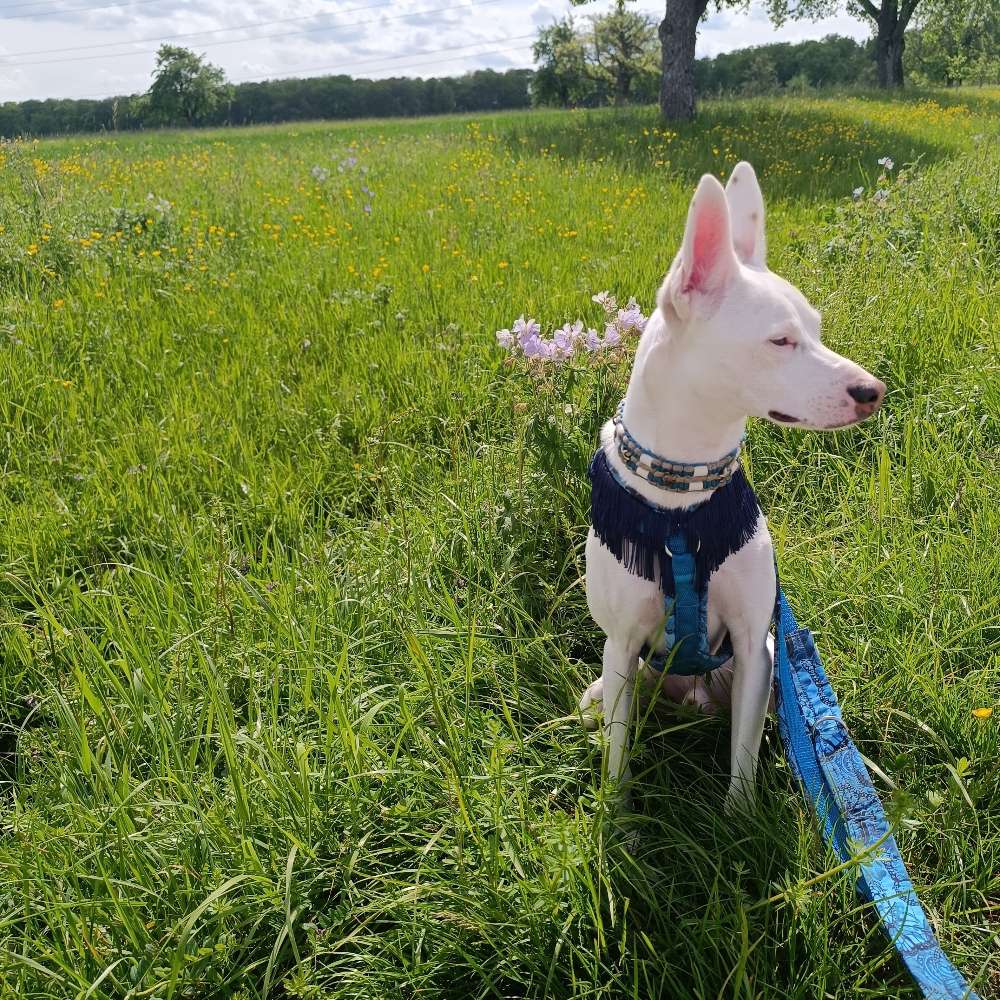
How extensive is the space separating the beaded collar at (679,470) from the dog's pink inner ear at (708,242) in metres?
0.36

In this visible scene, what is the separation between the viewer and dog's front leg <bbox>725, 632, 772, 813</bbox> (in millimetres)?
1635

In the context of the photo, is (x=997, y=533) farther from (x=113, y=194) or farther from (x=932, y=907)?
(x=113, y=194)

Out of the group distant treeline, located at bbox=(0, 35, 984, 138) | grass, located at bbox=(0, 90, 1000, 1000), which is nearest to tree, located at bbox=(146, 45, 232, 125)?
distant treeline, located at bbox=(0, 35, 984, 138)

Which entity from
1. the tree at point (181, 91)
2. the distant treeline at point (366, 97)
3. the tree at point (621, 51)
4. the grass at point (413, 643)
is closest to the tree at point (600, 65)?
the tree at point (621, 51)

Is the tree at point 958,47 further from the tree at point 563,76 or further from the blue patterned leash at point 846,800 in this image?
the blue patterned leash at point 846,800

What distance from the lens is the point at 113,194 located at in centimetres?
673

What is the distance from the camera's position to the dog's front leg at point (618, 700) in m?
1.67

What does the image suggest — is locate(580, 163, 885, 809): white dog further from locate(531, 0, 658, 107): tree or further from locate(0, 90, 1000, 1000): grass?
locate(531, 0, 658, 107): tree

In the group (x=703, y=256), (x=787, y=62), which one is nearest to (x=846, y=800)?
(x=703, y=256)

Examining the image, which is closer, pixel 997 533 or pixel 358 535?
pixel 997 533

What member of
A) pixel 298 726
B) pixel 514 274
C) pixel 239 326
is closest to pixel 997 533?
pixel 298 726

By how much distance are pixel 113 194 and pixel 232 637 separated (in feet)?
20.9

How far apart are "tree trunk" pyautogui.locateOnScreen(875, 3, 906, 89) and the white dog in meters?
37.5

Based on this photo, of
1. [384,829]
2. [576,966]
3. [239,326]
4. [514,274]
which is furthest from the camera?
[514,274]
